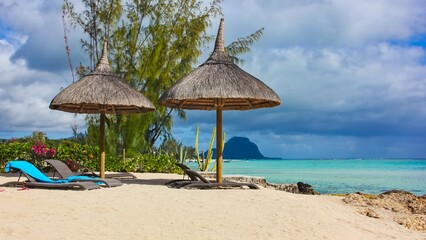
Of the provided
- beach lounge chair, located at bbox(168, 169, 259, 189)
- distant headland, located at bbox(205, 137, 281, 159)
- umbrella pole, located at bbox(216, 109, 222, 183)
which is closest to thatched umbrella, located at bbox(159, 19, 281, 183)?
umbrella pole, located at bbox(216, 109, 222, 183)

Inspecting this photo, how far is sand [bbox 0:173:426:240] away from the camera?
6.07 meters

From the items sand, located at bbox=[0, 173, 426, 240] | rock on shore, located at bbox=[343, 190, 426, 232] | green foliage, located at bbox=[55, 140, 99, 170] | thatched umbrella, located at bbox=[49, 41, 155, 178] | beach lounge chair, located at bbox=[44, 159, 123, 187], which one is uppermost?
thatched umbrella, located at bbox=[49, 41, 155, 178]

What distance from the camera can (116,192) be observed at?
30.0ft

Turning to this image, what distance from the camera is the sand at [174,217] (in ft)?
19.9

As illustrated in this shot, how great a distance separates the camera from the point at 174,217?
22.6 ft

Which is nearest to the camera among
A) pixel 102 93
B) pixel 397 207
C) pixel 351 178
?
pixel 102 93

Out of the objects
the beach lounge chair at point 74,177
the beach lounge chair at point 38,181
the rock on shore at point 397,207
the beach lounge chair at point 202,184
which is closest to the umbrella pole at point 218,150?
the beach lounge chair at point 202,184

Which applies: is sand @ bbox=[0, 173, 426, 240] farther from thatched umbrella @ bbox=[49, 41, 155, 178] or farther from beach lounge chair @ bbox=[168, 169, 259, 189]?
thatched umbrella @ bbox=[49, 41, 155, 178]

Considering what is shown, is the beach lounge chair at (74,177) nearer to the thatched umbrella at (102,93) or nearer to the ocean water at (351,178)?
the thatched umbrella at (102,93)

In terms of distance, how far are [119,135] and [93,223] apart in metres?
11.4

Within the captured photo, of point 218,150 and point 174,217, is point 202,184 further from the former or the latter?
point 174,217

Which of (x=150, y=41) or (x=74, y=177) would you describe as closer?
(x=74, y=177)

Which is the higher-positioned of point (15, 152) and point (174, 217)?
point (15, 152)

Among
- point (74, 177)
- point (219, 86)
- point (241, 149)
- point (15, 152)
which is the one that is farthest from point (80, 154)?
point (241, 149)
